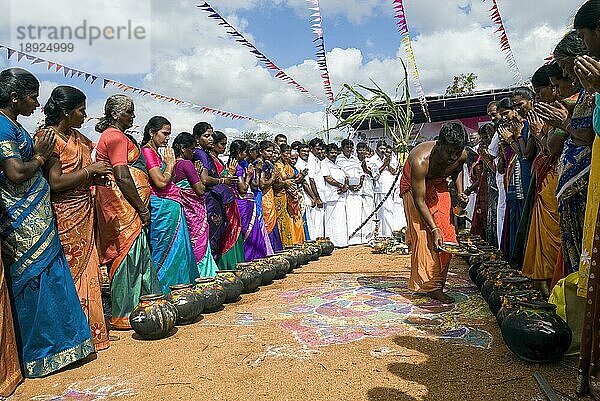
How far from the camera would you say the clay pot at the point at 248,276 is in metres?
6.11

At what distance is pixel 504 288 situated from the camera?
14.3ft

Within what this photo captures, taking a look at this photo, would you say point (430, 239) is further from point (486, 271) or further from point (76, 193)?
point (76, 193)

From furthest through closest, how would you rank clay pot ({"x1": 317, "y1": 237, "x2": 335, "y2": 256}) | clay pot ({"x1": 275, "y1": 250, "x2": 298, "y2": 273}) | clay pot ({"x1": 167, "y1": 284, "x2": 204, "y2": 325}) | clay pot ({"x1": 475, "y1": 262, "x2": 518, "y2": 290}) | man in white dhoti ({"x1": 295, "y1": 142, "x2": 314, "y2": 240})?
man in white dhoti ({"x1": 295, "y1": 142, "x2": 314, "y2": 240}) → clay pot ({"x1": 317, "y1": 237, "x2": 335, "y2": 256}) → clay pot ({"x1": 275, "y1": 250, "x2": 298, "y2": 273}) → clay pot ({"x1": 475, "y1": 262, "x2": 518, "y2": 290}) → clay pot ({"x1": 167, "y1": 284, "x2": 204, "y2": 325})

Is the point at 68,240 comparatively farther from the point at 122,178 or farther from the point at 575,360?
the point at 575,360

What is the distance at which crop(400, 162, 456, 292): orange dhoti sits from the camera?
215 inches

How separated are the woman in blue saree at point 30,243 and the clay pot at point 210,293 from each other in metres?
1.42

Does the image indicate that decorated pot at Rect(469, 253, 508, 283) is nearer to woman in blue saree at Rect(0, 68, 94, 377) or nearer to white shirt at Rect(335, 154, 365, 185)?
woman in blue saree at Rect(0, 68, 94, 377)

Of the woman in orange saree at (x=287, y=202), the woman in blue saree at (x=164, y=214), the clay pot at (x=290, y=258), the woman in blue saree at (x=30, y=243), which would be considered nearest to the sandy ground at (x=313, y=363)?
the woman in blue saree at (x=30, y=243)

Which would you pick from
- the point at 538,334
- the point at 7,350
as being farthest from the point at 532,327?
the point at 7,350

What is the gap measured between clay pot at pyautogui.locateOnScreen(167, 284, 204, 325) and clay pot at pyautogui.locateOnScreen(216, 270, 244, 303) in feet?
1.63

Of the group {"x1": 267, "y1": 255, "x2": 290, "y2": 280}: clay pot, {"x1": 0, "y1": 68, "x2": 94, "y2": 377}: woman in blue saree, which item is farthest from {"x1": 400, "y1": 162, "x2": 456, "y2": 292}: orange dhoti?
{"x1": 0, "y1": 68, "x2": 94, "y2": 377}: woman in blue saree

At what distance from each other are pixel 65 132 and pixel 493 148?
203 inches

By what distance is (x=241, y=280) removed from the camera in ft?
19.6

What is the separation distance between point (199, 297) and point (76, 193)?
1.52m
